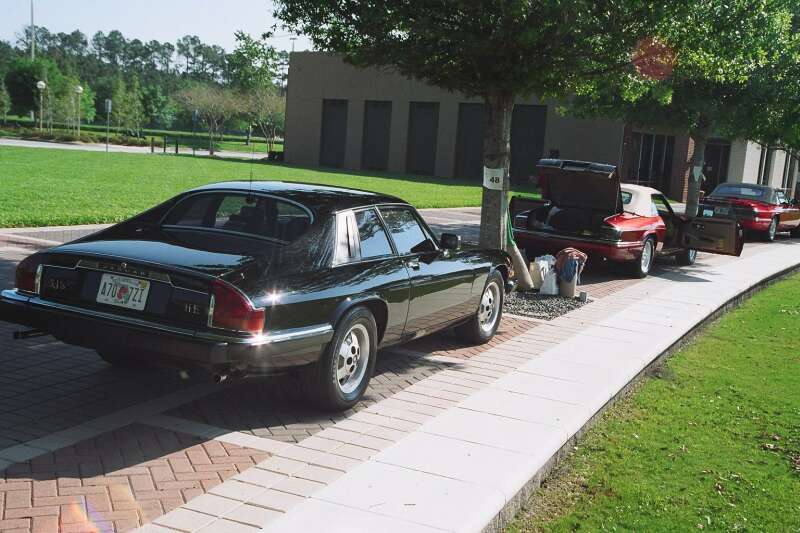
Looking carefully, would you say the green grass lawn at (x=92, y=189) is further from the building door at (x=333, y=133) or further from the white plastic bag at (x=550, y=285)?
the building door at (x=333, y=133)

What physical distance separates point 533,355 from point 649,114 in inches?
508

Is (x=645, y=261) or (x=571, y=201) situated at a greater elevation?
(x=571, y=201)

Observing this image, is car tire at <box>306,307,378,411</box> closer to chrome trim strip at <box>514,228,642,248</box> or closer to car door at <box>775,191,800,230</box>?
chrome trim strip at <box>514,228,642,248</box>

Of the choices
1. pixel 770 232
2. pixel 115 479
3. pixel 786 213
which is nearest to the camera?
pixel 115 479

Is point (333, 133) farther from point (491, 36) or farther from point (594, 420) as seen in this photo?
point (594, 420)

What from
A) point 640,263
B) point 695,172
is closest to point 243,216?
point 640,263

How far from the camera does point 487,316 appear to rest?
8438mm

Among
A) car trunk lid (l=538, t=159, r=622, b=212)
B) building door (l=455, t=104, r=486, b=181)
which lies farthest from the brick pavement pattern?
building door (l=455, t=104, r=486, b=181)

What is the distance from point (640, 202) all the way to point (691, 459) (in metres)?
9.01

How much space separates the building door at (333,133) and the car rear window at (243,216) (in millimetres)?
43381

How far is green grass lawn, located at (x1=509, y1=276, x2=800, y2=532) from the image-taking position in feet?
15.1

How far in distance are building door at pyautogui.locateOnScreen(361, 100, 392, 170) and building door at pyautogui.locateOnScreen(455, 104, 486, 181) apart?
4.55m

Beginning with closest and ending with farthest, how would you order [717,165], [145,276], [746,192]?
[145,276], [746,192], [717,165]

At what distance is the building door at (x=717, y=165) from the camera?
42.4 meters
